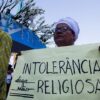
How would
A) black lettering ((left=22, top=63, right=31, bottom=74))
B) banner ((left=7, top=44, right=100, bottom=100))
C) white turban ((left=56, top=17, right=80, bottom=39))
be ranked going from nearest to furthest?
banner ((left=7, top=44, right=100, bottom=100)) < black lettering ((left=22, top=63, right=31, bottom=74)) < white turban ((left=56, top=17, right=80, bottom=39))

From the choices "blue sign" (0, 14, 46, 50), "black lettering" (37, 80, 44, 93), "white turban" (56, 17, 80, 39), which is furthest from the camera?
"blue sign" (0, 14, 46, 50)

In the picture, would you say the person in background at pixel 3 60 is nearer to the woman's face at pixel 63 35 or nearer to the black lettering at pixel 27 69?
the black lettering at pixel 27 69

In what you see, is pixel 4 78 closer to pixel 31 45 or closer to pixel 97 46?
pixel 97 46

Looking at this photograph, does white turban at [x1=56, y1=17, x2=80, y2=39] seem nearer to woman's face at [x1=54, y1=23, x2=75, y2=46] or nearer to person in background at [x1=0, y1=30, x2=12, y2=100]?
woman's face at [x1=54, y1=23, x2=75, y2=46]

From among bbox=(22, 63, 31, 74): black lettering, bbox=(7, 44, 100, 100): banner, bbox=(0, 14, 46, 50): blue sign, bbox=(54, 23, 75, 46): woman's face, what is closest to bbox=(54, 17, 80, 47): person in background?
bbox=(54, 23, 75, 46): woman's face

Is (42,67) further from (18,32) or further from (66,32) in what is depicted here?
(18,32)

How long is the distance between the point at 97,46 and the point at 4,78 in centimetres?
73

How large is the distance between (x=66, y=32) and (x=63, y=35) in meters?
0.05

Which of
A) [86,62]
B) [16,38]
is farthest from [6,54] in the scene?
[16,38]

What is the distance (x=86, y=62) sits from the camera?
232cm

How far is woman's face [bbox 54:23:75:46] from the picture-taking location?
8.52 feet

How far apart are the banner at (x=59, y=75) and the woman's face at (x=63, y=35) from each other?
0.35 feet

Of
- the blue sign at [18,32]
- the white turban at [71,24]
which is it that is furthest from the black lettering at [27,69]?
the blue sign at [18,32]

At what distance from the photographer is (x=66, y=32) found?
8.75 feet
